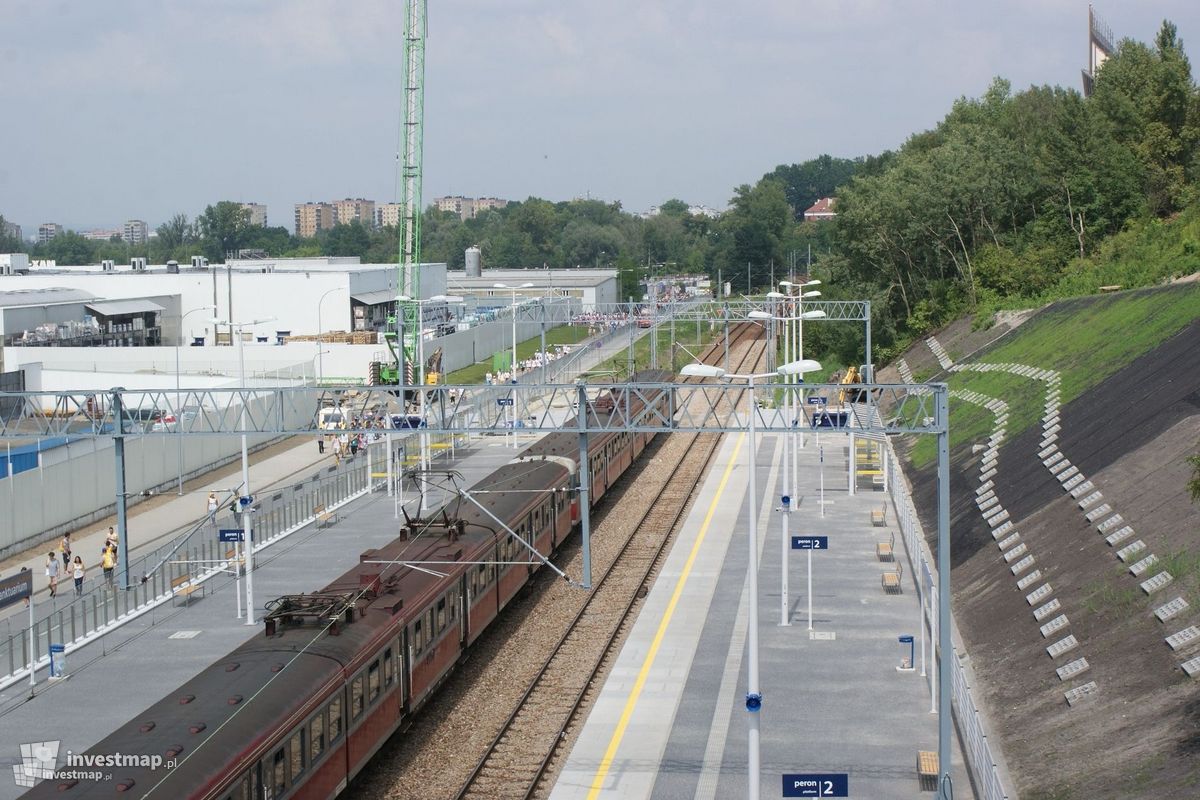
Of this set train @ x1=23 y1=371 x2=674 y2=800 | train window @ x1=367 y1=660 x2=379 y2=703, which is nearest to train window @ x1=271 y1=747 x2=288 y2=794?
train @ x1=23 y1=371 x2=674 y2=800

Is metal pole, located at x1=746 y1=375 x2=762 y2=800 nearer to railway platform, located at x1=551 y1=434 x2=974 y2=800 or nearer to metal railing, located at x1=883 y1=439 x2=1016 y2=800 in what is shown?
railway platform, located at x1=551 y1=434 x2=974 y2=800

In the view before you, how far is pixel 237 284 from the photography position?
86500mm

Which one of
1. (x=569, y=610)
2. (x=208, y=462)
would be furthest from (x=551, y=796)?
(x=208, y=462)

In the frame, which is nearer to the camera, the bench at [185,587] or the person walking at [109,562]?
the bench at [185,587]

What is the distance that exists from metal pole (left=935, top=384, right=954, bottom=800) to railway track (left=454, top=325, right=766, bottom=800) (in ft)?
18.2

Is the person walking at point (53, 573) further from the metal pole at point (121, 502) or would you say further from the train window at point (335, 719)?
the train window at point (335, 719)

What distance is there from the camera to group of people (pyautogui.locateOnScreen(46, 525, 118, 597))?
99.5ft

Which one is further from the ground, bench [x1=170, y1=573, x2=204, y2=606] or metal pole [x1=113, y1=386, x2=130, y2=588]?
metal pole [x1=113, y1=386, x2=130, y2=588]

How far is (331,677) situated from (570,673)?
792 centimetres

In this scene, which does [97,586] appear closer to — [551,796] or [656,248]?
[551,796]

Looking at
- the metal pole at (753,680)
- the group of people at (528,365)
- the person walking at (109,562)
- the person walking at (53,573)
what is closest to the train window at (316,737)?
the metal pole at (753,680)

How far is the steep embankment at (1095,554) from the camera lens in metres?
18.5

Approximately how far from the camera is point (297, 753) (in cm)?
1592

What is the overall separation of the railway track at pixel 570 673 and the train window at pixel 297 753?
305cm
